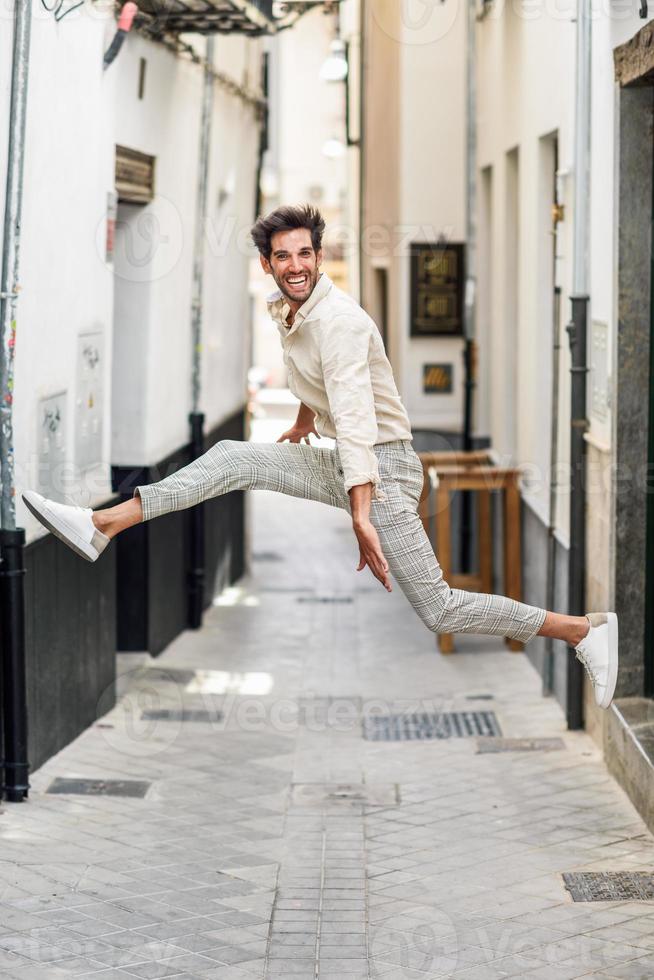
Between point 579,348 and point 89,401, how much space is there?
272 centimetres

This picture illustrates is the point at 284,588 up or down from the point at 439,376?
down

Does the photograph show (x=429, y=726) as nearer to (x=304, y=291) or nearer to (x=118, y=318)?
(x=118, y=318)

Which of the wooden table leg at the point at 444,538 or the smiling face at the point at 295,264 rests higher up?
the smiling face at the point at 295,264

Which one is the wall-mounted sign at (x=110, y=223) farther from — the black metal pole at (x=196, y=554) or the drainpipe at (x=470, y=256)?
the drainpipe at (x=470, y=256)

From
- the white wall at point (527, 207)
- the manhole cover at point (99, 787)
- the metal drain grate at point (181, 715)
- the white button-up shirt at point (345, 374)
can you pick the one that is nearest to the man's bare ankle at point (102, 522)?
the white button-up shirt at point (345, 374)

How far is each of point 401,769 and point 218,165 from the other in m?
6.74

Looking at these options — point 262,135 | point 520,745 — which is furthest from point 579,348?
point 262,135

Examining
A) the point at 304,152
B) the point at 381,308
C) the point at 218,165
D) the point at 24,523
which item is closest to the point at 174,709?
the point at 24,523

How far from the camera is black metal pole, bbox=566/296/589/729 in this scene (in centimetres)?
868

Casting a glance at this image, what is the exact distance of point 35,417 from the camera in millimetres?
7715

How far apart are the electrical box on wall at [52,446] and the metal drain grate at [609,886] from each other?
127 inches

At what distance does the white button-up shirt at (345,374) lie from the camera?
214 inches

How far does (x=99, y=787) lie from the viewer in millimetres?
7793

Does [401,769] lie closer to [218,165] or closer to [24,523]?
[24,523]
